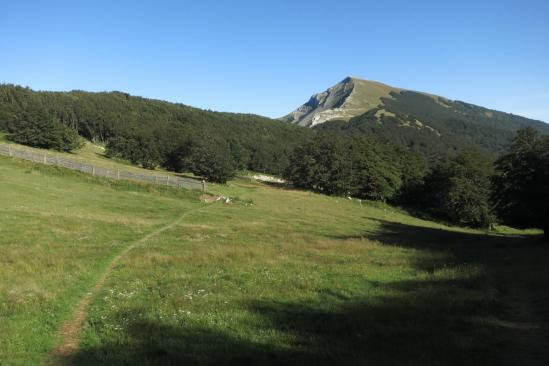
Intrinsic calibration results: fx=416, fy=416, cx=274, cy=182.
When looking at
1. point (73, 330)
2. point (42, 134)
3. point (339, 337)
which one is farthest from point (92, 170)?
point (42, 134)

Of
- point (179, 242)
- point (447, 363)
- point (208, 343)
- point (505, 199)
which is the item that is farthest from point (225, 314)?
point (505, 199)

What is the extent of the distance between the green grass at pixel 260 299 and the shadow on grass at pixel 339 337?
0.04m

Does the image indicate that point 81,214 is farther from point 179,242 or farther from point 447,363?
point 447,363

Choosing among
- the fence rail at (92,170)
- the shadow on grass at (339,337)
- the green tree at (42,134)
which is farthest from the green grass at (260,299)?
the green tree at (42,134)

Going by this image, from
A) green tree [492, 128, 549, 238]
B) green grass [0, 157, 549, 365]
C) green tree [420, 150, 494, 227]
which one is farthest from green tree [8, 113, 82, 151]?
green tree [492, 128, 549, 238]

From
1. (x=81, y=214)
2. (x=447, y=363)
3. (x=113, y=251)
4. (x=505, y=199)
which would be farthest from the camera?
(x=505, y=199)

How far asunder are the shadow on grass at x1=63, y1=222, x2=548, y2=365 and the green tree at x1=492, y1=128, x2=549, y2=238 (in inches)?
1313

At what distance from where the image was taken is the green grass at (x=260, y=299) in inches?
378

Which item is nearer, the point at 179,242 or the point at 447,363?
the point at 447,363

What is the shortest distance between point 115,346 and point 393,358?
639cm

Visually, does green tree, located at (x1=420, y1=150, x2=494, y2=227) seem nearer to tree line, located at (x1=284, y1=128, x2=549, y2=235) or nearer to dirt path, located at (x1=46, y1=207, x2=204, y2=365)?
tree line, located at (x1=284, y1=128, x2=549, y2=235)

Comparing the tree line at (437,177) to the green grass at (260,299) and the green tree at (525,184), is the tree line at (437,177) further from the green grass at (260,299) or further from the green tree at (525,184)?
the green grass at (260,299)

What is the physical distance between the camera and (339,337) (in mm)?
10375

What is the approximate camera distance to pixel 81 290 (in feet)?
49.9
